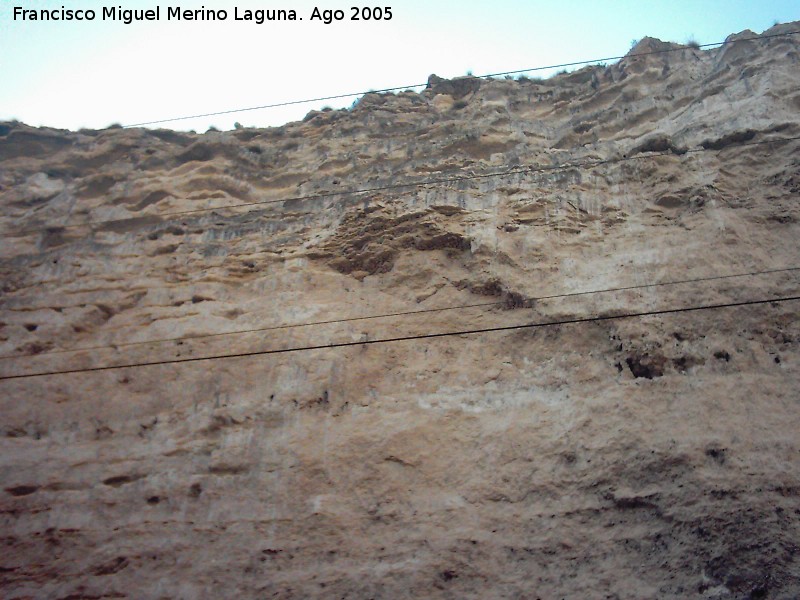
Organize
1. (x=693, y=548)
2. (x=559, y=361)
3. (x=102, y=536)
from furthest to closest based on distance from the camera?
(x=559, y=361), (x=102, y=536), (x=693, y=548)

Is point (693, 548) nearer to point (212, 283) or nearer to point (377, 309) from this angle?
→ point (377, 309)

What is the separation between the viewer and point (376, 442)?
22.4ft

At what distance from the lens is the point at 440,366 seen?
292 inches

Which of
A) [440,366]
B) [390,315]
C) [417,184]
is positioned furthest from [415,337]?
[417,184]

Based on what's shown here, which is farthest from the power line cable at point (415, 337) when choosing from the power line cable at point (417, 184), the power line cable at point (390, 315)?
the power line cable at point (417, 184)

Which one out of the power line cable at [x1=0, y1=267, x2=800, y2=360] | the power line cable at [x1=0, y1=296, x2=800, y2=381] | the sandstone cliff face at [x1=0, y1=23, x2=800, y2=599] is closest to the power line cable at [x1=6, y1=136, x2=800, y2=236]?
the sandstone cliff face at [x1=0, y1=23, x2=800, y2=599]

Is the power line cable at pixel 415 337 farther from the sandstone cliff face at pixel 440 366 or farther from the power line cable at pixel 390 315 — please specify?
the power line cable at pixel 390 315

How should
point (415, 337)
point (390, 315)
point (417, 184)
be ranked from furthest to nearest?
point (417, 184)
point (390, 315)
point (415, 337)

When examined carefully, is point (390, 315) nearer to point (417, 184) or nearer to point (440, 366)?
point (440, 366)

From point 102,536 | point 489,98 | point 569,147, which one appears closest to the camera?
point 102,536

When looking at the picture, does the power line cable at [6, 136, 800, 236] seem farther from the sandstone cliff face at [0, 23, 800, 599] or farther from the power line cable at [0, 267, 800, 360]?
the power line cable at [0, 267, 800, 360]

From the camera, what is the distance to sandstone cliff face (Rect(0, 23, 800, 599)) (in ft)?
19.2

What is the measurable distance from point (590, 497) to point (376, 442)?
212 cm

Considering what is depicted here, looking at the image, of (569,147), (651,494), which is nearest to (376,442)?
(651,494)
